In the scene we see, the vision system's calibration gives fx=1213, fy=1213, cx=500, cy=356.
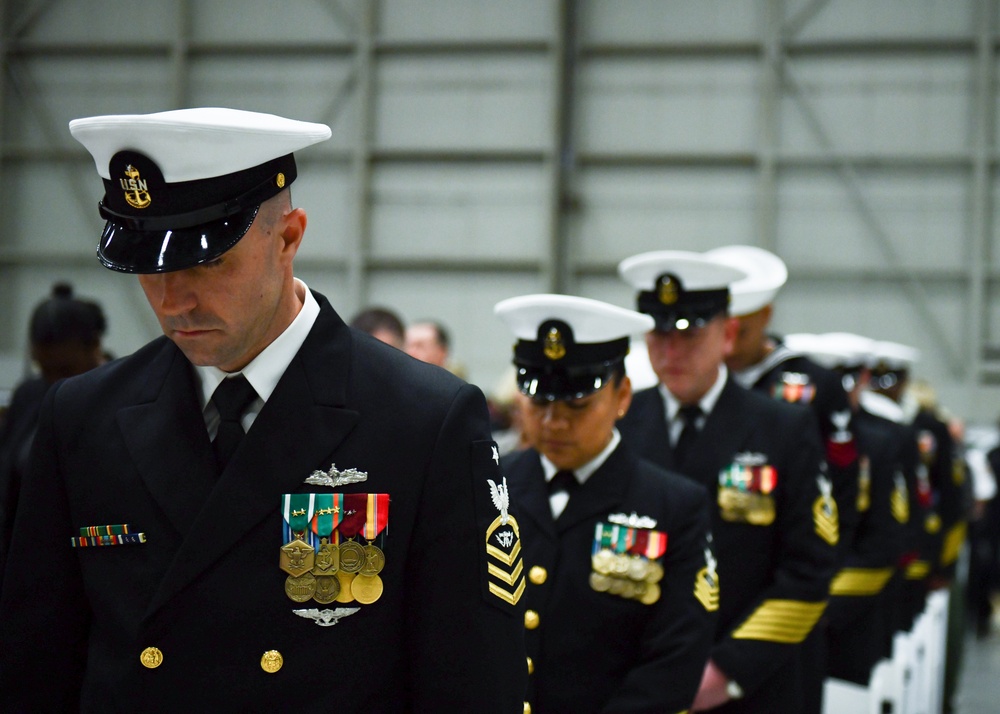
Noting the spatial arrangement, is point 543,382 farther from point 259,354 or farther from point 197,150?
point 197,150

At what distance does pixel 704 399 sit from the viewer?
3025 mm

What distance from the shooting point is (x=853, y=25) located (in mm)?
10414

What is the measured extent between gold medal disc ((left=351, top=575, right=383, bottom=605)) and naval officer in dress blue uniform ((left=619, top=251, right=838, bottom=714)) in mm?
1602

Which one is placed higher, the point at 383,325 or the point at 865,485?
the point at 383,325

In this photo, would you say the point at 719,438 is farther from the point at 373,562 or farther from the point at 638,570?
the point at 373,562

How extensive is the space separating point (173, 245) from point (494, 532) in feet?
1.67

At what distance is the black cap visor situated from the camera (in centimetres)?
136

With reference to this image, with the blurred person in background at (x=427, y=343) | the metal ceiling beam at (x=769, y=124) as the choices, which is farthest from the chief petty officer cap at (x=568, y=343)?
the metal ceiling beam at (x=769, y=124)

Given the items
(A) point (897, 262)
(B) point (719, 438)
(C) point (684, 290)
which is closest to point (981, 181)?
(A) point (897, 262)

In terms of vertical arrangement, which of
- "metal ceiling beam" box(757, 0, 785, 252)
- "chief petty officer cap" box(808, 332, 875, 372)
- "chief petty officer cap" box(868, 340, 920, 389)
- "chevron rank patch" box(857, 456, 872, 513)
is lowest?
"chevron rank patch" box(857, 456, 872, 513)

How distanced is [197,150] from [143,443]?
0.37 m

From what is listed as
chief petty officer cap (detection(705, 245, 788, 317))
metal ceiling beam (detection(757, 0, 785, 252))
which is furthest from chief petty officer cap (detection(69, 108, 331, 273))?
metal ceiling beam (detection(757, 0, 785, 252))

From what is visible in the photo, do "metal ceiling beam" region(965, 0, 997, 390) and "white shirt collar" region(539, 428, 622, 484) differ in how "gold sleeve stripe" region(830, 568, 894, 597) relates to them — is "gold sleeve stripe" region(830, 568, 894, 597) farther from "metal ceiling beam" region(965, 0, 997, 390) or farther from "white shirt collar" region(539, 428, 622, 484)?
"metal ceiling beam" region(965, 0, 997, 390)

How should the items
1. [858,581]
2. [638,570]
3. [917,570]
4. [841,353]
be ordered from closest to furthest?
[638,570] < [858,581] < [841,353] < [917,570]
